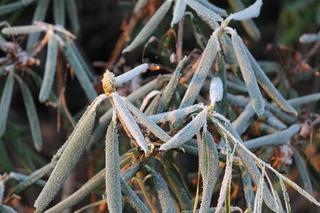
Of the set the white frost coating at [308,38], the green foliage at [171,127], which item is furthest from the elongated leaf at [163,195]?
the white frost coating at [308,38]

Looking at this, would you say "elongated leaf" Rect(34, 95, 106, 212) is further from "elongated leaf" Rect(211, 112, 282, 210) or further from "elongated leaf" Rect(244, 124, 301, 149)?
"elongated leaf" Rect(244, 124, 301, 149)


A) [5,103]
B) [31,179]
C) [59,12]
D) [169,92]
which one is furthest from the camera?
[59,12]

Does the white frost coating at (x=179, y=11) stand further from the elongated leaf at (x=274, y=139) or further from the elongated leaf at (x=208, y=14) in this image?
the elongated leaf at (x=274, y=139)

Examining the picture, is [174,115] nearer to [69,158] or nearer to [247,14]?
[69,158]

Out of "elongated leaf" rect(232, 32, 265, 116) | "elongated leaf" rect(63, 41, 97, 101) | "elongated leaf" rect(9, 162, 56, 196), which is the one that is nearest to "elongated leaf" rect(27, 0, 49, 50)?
"elongated leaf" rect(63, 41, 97, 101)

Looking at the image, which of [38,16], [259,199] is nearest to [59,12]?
[38,16]

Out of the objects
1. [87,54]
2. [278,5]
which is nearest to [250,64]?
[87,54]

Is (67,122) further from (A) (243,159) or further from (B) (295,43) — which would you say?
(B) (295,43)
